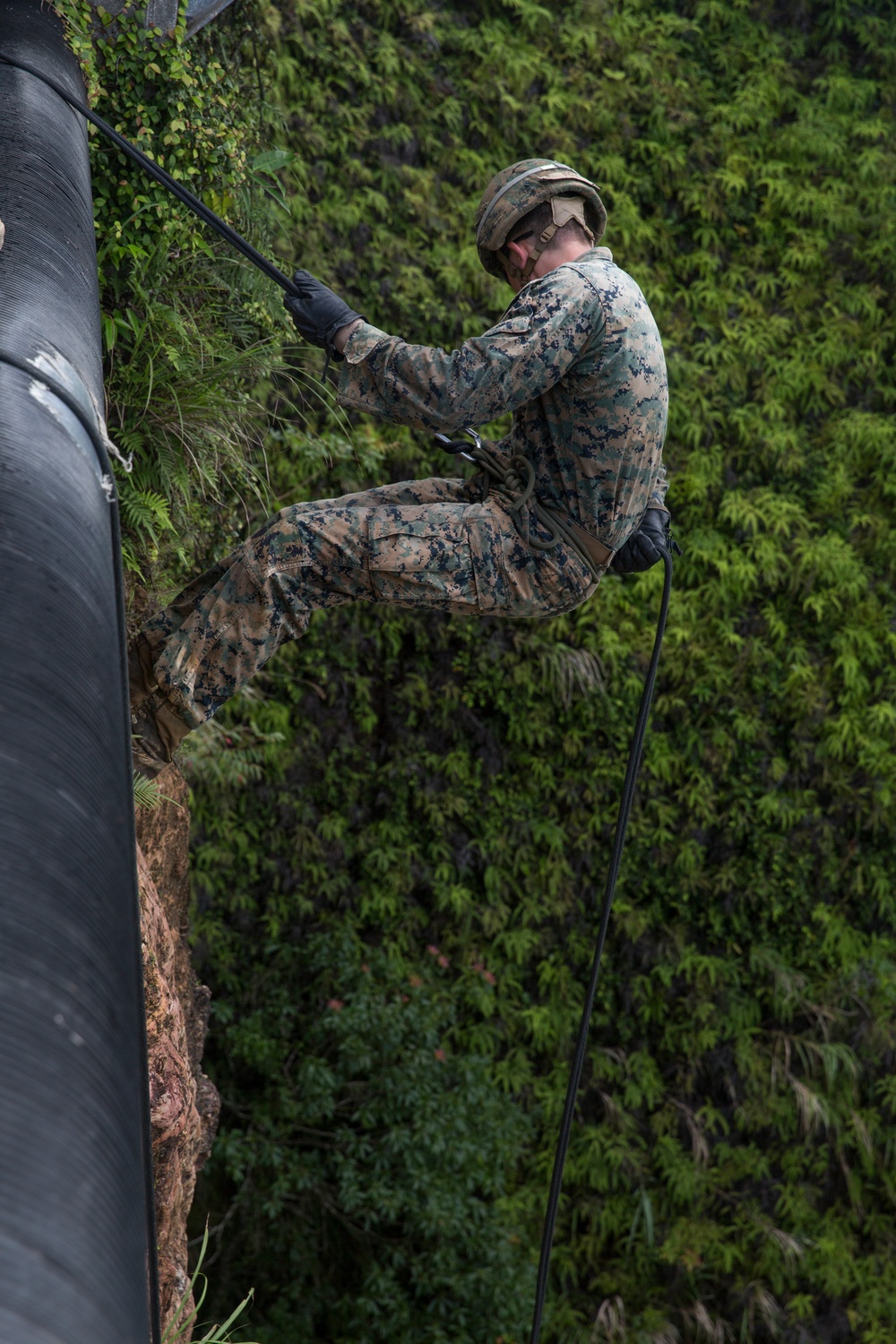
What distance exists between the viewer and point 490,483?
304 cm

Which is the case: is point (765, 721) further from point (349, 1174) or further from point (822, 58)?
point (822, 58)

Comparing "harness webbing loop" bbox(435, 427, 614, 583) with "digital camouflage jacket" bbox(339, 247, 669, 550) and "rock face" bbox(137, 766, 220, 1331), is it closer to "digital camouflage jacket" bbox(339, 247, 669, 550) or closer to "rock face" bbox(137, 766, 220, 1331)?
"digital camouflage jacket" bbox(339, 247, 669, 550)

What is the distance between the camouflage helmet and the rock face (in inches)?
76.3

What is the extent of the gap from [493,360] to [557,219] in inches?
22.3

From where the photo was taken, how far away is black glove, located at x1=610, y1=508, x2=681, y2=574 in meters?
3.21

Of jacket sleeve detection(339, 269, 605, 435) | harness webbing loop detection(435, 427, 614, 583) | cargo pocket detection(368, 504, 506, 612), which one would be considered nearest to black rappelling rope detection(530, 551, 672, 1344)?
harness webbing loop detection(435, 427, 614, 583)

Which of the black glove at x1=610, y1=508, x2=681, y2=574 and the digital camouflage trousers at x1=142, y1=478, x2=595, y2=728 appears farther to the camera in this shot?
the black glove at x1=610, y1=508, x2=681, y2=574

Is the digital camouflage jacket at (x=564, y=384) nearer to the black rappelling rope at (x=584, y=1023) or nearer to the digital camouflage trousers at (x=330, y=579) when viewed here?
the digital camouflage trousers at (x=330, y=579)

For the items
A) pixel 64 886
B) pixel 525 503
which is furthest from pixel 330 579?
pixel 64 886

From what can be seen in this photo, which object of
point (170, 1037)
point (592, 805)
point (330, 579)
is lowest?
point (592, 805)

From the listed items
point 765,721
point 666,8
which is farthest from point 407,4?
point 765,721

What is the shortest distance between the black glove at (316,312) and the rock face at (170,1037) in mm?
1453

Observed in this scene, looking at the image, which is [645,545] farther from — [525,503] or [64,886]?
[64,886]

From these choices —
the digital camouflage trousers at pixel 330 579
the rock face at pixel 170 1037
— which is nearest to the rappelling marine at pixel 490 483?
the digital camouflage trousers at pixel 330 579
